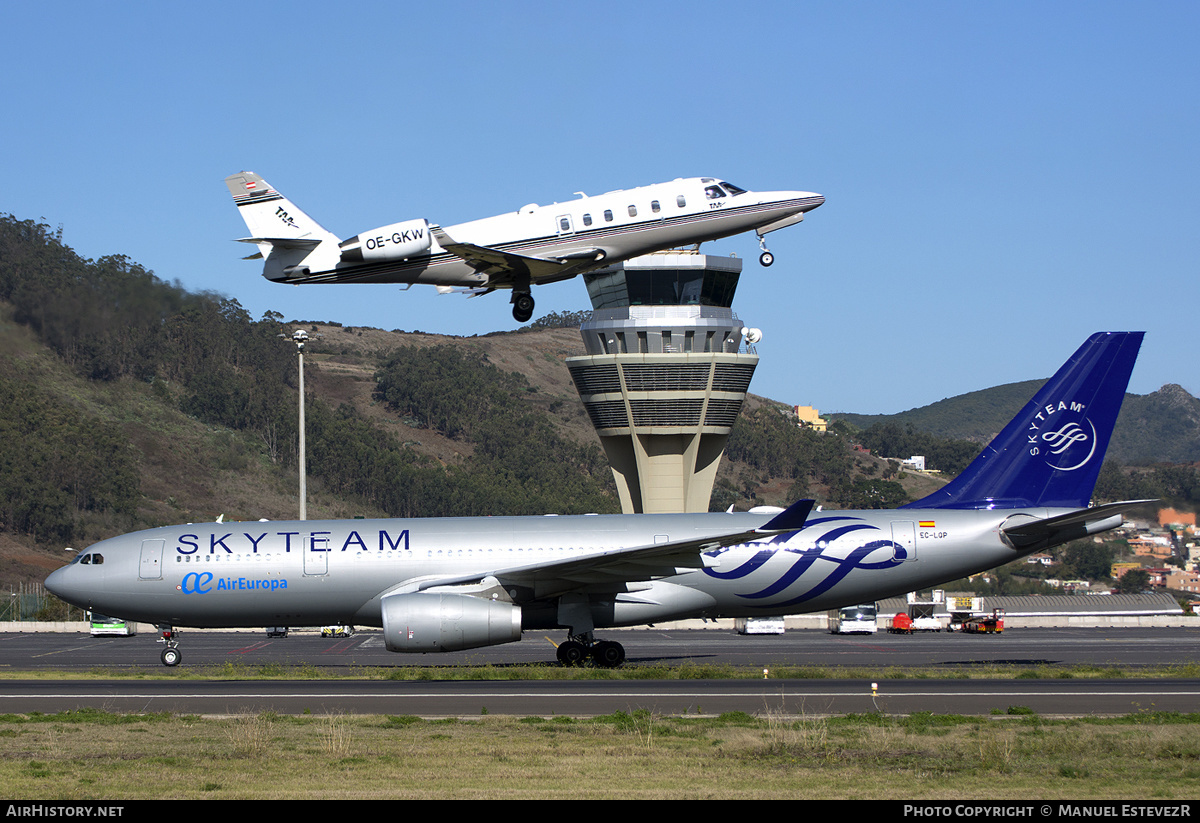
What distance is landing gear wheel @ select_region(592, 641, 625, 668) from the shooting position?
2931cm

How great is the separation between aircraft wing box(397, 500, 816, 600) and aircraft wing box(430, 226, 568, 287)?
6.67 meters

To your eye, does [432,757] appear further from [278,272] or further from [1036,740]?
[278,272]

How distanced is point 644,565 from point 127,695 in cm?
1128

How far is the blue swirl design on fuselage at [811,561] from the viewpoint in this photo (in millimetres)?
29344

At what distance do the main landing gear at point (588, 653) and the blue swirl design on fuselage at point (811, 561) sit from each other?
9.84ft

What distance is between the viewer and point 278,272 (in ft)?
86.8

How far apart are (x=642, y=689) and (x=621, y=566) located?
4.33 meters

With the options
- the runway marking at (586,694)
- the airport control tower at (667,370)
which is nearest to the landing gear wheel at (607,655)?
the runway marking at (586,694)

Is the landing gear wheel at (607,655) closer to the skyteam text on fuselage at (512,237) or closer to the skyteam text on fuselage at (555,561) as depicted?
the skyteam text on fuselage at (555,561)

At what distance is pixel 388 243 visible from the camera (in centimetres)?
2614

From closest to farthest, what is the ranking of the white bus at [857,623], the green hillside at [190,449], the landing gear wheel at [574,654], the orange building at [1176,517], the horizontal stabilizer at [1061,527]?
the horizontal stabilizer at [1061,527], the landing gear wheel at [574,654], the white bus at [857,623], the orange building at [1176,517], the green hillside at [190,449]

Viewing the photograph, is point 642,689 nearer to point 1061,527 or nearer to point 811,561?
point 811,561

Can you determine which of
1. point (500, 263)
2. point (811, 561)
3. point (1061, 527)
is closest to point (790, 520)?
point (811, 561)

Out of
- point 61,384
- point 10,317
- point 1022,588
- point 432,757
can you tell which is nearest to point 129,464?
point 61,384
